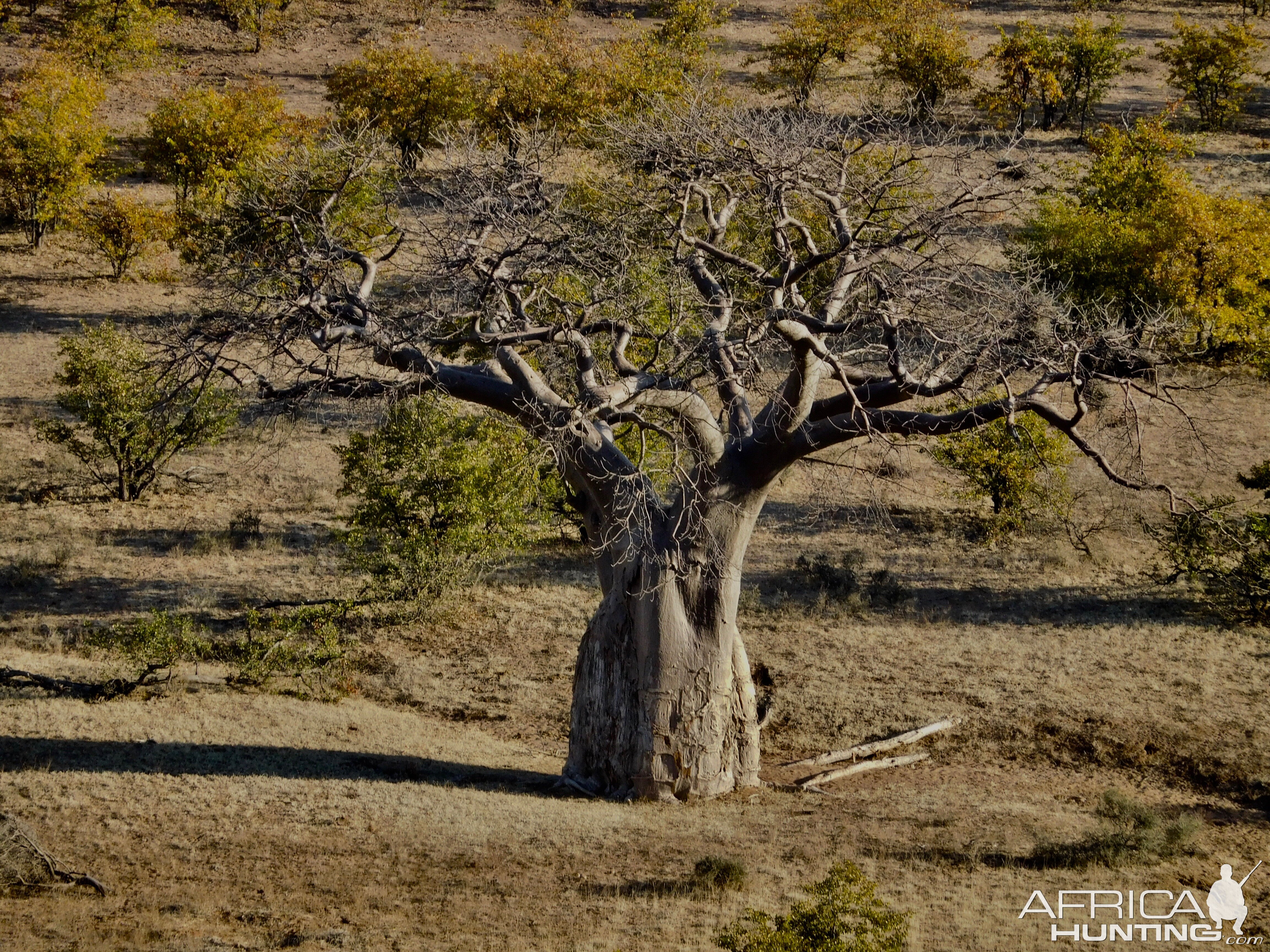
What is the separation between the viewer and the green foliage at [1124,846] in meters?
8.78

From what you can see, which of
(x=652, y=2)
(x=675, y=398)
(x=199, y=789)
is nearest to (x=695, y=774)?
(x=675, y=398)

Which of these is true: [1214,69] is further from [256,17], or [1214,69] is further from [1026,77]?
[256,17]

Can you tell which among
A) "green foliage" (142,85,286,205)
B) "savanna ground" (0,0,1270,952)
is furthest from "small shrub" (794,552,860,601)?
"green foliage" (142,85,286,205)

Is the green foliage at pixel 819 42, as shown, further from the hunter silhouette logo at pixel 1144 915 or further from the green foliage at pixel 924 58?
the hunter silhouette logo at pixel 1144 915

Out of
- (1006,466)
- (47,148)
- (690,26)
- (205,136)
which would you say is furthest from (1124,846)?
(690,26)

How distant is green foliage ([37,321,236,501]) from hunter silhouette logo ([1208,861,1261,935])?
1418 cm

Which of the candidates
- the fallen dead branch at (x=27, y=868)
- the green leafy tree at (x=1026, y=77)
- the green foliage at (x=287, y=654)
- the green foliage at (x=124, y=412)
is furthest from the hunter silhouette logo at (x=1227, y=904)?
the green leafy tree at (x=1026, y=77)

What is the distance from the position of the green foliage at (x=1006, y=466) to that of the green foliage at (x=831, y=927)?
1299cm

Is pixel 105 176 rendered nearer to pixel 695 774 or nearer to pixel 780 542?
pixel 780 542

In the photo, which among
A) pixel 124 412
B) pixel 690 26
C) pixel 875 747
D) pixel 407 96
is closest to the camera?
pixel 875 747

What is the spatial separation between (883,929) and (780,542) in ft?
43.2

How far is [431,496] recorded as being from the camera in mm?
15922

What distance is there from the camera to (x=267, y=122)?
1139 inches

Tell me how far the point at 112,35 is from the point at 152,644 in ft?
119
